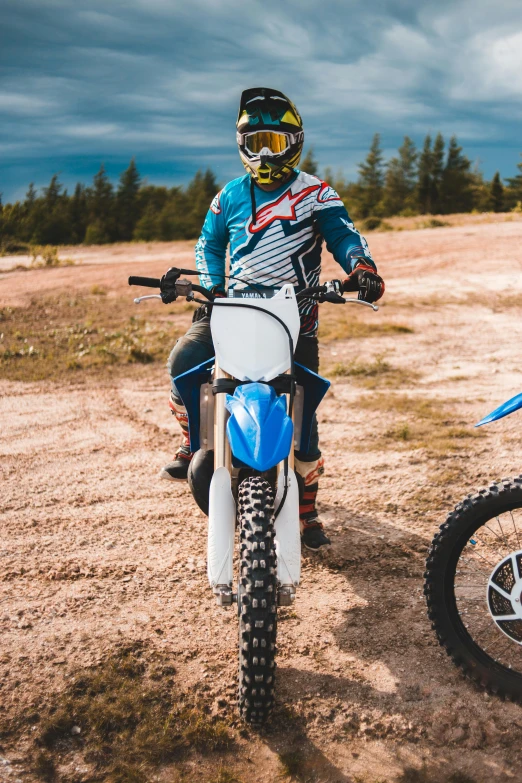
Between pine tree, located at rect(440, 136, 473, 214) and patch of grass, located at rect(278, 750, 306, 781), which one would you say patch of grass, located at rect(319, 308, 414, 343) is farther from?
pine tree, located at rect(440, 136, 473, 214)

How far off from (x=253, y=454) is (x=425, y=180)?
80058mm

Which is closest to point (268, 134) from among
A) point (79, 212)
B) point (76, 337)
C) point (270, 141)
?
point (270, 141)

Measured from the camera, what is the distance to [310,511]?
13.7 ft

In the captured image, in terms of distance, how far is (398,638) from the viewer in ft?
10.6

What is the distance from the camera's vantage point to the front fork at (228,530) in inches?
105

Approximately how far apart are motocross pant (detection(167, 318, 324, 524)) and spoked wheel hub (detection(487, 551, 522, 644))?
1076 mm

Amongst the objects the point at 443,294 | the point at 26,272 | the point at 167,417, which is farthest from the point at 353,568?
the point at 26,272

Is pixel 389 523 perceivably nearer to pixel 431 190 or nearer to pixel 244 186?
pixel 244 186

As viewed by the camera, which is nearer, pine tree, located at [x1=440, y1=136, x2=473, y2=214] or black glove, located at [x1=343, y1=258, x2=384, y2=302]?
black glove, located at [x1=343, y1=258, x2=384, y2=302]

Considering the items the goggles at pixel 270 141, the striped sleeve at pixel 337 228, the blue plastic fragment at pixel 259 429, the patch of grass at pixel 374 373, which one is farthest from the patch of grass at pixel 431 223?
the blue plastic fragment at pixel 259 429

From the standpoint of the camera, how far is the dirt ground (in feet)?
8.39

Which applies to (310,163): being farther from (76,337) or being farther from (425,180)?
(76,337)

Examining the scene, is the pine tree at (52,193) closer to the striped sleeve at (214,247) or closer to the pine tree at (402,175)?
the pine tree at (402,175)

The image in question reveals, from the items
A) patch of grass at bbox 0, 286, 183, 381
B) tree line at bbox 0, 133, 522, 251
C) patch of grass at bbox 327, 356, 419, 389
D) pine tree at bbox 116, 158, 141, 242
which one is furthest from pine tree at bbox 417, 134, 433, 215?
patch of grass at bbox 327, 356, 419, 389
